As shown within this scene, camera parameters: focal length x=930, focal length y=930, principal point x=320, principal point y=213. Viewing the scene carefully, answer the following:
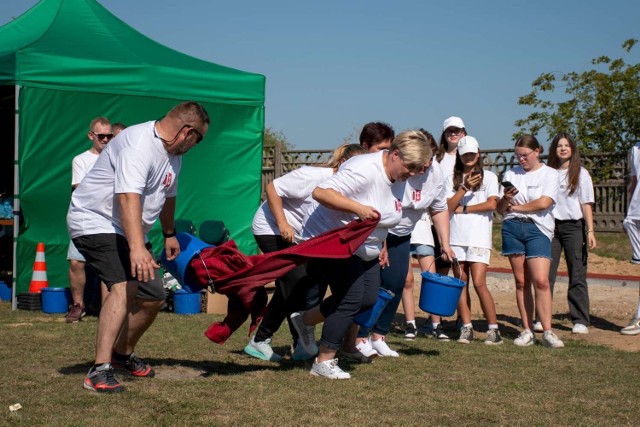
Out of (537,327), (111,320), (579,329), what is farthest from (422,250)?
(111,320)

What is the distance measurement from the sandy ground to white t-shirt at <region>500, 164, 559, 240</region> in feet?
4.27

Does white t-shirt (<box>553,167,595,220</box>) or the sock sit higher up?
white t-shirt (<box>553,167,595,220</box>)

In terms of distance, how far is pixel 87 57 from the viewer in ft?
37.4

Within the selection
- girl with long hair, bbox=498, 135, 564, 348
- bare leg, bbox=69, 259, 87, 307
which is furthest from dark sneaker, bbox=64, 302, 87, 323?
girl with long hair, bbox=498, 135, 564, 348

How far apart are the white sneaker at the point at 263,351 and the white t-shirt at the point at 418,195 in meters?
1.36

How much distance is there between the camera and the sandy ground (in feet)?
30.8

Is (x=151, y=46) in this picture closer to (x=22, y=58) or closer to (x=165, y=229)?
(x=22, y=58)

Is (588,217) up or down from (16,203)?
down

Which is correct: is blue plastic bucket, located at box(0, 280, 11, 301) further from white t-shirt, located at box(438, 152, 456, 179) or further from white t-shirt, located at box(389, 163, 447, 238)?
white t-shirt, located at box(389, 163, 447, 238)

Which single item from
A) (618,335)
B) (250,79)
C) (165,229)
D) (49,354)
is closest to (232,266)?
(165,229)

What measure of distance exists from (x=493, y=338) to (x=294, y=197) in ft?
8.96

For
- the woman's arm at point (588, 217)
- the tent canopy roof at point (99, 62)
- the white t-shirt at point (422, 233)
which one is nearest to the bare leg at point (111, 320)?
the white t-shirt at point (422, 233)

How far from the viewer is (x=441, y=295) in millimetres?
7633

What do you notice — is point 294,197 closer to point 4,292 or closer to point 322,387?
point 322,387
